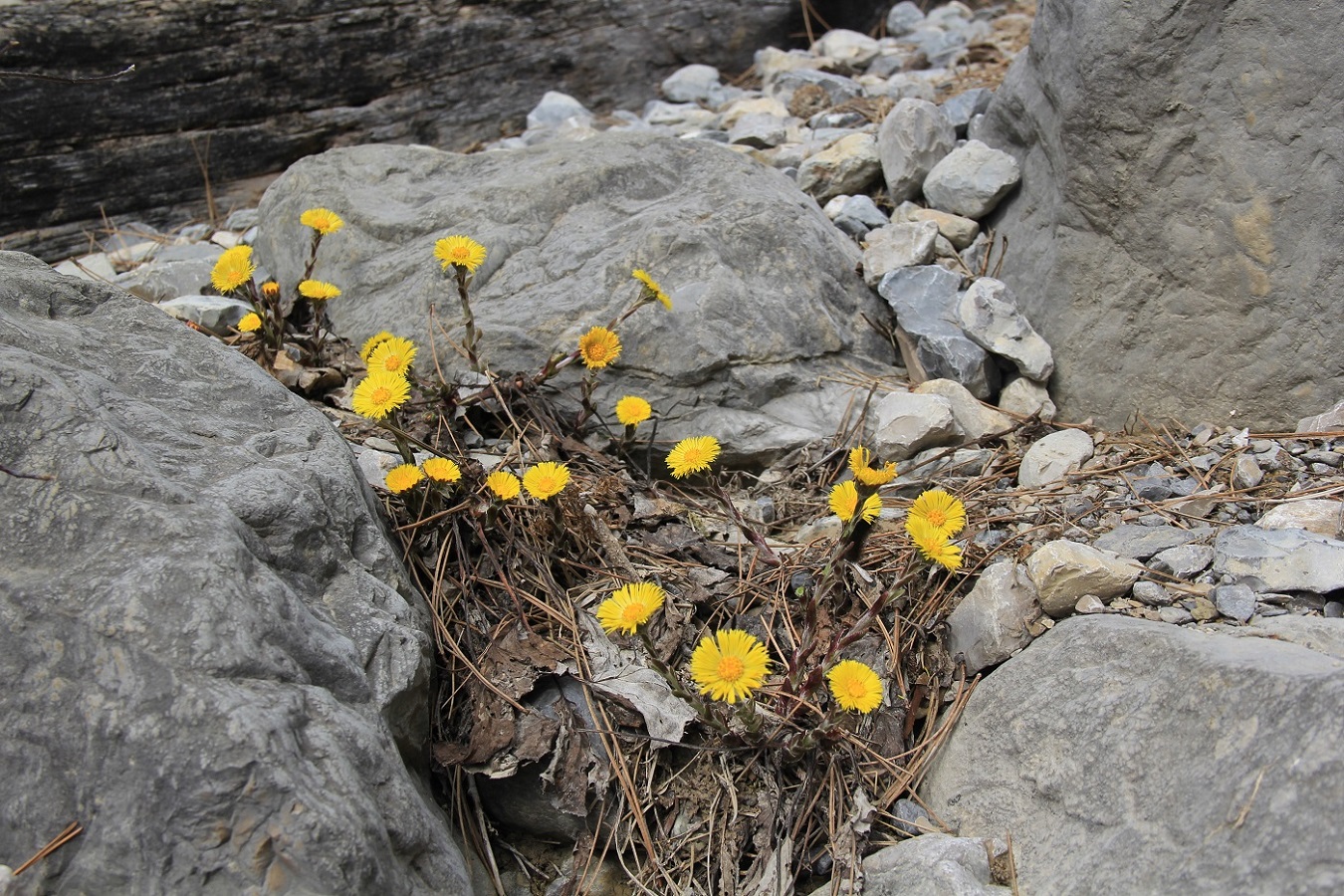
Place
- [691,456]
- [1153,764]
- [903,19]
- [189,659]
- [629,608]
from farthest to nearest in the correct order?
[903,19] → [691,456] → [629,608] → [1153,764] → [189,659]

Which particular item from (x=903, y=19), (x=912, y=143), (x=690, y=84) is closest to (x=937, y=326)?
(x=912, y=143)

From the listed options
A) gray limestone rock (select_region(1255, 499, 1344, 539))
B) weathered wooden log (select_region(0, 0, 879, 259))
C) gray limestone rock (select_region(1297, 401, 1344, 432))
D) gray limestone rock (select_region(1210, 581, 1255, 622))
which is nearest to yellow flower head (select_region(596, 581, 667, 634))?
gray limestone rock (select_region(1210, 581, 1255, 622))

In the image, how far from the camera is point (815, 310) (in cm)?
315

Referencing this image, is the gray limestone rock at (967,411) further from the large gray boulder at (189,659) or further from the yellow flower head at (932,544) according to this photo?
the large gray boulder at (189,659)

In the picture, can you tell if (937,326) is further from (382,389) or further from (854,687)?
(382,389)

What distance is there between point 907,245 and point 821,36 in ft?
9.22

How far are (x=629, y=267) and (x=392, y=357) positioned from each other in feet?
2.81

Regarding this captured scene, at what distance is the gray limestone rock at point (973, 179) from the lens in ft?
11.3

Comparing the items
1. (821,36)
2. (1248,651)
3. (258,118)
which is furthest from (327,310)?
(821,36)

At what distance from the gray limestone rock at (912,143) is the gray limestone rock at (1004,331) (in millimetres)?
711

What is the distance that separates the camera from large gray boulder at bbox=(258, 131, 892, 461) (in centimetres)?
295

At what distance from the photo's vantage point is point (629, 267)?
3086 mm

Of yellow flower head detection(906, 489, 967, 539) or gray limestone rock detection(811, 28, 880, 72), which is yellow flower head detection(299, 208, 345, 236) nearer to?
yellow flower head detection(906, 489, 967, 539)

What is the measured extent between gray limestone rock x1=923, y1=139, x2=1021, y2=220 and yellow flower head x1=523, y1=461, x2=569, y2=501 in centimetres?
197
